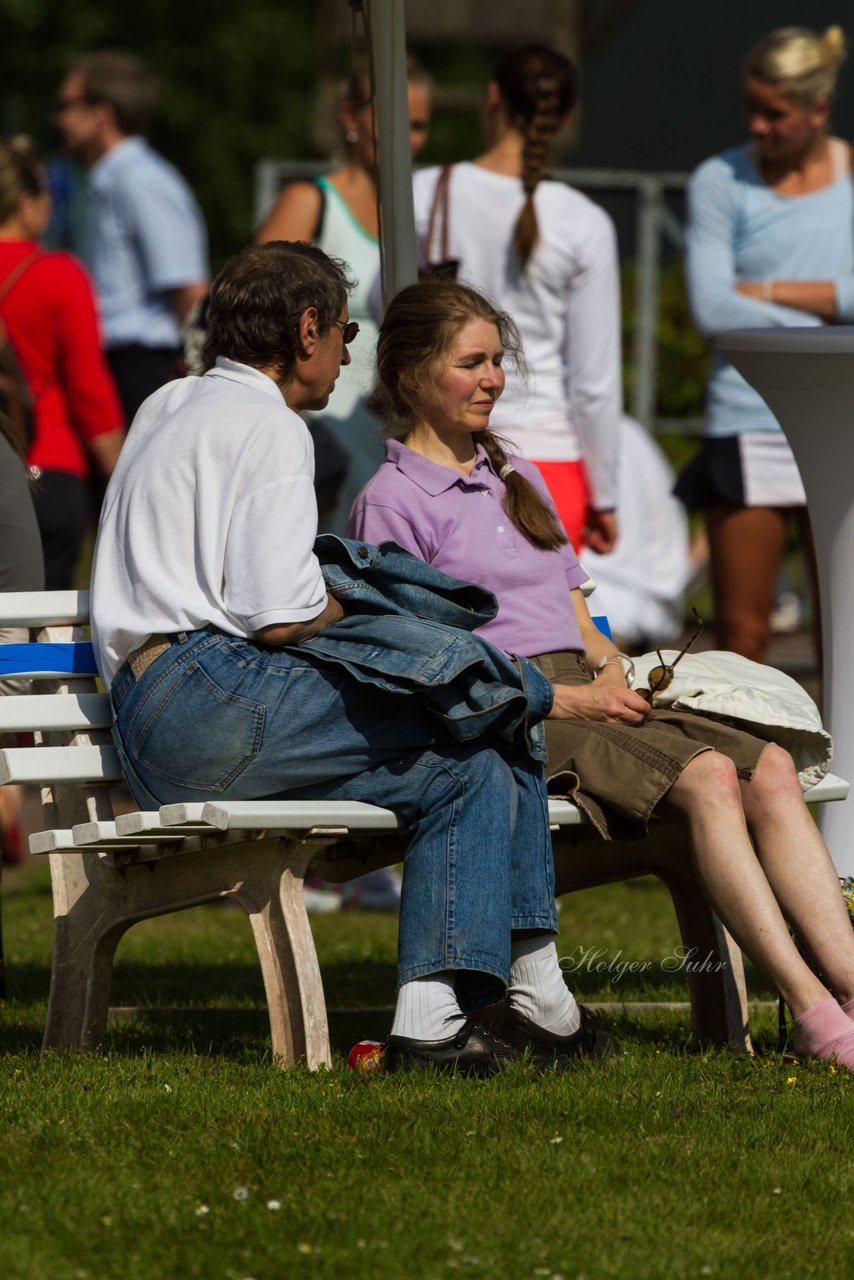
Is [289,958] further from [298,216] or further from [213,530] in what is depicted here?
[298,216]

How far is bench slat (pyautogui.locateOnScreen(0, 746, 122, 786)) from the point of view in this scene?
4340 mm

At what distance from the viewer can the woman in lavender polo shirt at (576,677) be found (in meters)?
4.32

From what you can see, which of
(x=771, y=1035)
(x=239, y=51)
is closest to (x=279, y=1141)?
(x=771, y=1035)

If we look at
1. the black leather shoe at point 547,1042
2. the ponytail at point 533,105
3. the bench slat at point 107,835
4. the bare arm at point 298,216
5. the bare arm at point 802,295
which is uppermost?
the ponytail at point 533,105

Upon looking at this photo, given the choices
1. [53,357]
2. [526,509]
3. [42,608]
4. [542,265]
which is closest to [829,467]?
[526,509]

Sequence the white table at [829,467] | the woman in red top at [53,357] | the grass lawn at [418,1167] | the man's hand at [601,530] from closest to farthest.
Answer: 1. the grass lawn at [418,1167]
2. the white table at [829,467]
3. the man's hand at [601,530]
4. the woman in red top at [53,357]

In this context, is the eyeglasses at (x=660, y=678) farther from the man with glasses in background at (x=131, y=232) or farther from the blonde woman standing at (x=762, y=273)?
the man with glasses in background at (x=131, y=232)

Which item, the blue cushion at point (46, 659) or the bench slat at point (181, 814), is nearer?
the bench slat at point (181, 814)

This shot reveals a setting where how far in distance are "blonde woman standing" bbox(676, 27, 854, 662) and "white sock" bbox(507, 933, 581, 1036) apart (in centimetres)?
246

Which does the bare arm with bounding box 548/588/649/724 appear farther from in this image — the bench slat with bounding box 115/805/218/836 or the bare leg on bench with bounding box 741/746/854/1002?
the bench slat with bounding box 115/805/218/836

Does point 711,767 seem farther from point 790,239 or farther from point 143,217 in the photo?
point 143,217

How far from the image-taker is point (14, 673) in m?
4.64

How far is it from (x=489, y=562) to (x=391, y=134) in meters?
1.29

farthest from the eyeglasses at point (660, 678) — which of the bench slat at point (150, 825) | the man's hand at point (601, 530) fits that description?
the man's hand at point (601, 530)
